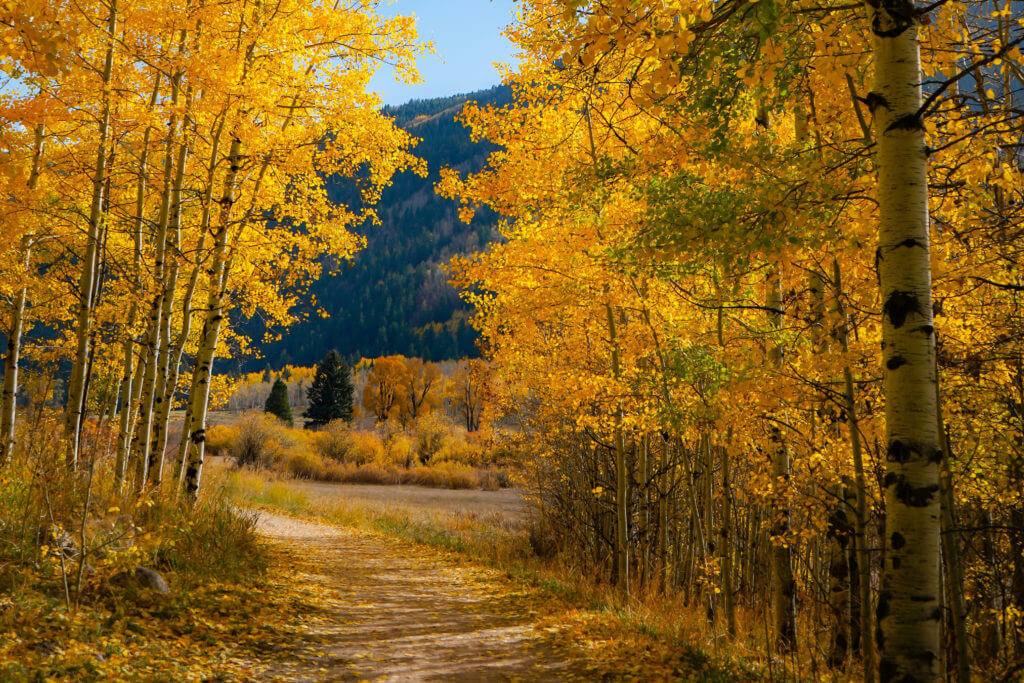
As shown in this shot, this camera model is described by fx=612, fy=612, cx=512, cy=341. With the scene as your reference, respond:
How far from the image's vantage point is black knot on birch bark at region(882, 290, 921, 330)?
2830mm

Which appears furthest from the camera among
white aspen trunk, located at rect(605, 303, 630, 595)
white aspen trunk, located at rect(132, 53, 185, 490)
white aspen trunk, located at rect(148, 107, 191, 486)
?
white aspen trunk, located at rect(605, 303, 630, 595)

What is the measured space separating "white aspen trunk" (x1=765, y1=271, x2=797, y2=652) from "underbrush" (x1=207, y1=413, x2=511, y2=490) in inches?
809

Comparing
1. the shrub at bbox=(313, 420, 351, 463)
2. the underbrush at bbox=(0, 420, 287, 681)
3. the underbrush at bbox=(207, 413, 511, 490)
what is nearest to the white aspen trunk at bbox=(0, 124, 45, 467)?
the underbrush at bbox=(0, 420, 287, 681)

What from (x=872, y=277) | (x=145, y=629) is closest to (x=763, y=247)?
(x=872, y=277)

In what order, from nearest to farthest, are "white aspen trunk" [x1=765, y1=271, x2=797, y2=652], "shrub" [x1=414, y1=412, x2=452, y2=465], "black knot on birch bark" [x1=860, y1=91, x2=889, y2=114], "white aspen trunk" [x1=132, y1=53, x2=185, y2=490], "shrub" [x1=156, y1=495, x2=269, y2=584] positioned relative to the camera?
"black knot on birch bark" [x1=860, y1=91, x2=889, y2=114] < "white aspen trunk" [x1=765, y1=271, x2=797, y2=652] < "shrub" [x1=156, y1=495, x2=269, y2=584] < "white aspen trunk" [x1=132, y1=53, x2=185, y2=490] < "shrub" [x1=414, y1=412, x2=452, y2=465]

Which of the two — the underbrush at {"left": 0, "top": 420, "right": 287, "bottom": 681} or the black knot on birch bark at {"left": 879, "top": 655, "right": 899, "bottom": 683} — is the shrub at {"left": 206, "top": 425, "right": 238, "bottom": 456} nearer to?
the underbrush at {"left": 0, "top": 420, "right": 287, "bottom": 681}

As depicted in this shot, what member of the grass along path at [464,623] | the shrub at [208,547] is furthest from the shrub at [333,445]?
the shrub at [208,547]

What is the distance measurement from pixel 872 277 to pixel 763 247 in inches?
82.3

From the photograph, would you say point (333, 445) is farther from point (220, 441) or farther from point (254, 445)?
point (220, 441)

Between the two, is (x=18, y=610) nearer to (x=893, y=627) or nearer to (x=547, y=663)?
(x=547, y=663)

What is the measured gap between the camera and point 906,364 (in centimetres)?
282

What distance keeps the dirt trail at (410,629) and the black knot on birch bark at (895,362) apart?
13.1ft

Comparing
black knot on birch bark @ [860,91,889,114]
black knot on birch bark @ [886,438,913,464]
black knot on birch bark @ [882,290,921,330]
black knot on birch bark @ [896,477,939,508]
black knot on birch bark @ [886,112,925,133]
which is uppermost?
black knot on birch bark @ [860,91,889,114]

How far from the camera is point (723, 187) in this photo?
4367 millimetres
